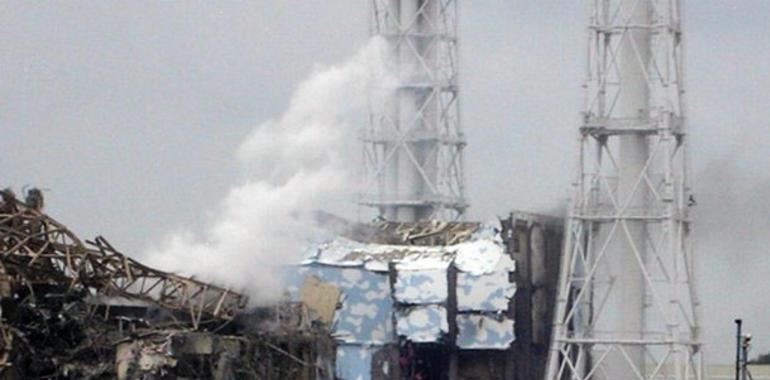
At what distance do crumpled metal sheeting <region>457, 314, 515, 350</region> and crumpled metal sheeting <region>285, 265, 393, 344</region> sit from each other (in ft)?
8.04

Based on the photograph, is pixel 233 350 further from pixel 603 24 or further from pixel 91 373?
pixel 603 24

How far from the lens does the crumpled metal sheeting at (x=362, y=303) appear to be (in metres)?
78.2

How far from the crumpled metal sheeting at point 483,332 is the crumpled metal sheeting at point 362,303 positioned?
2451mm

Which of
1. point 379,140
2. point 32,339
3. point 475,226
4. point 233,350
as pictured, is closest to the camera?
A: point 32,339

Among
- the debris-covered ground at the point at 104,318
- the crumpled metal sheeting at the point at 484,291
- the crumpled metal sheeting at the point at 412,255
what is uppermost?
the crumpled metal sheeting at the point at 412,255

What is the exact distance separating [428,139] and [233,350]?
35858mm

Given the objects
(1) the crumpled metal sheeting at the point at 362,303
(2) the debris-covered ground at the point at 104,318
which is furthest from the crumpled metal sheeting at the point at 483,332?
(2) the debris-covered ground at the point at 104,318

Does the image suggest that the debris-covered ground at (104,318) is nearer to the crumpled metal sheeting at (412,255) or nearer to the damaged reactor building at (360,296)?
the damaged reactor building at (360,296)

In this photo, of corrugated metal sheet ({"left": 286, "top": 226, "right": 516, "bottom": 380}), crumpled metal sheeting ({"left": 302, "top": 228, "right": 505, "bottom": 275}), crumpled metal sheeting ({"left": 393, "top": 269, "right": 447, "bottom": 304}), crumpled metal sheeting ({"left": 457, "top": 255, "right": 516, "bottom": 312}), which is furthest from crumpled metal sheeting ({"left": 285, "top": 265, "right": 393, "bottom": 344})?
crumpled metal sheeting ({"left": 457, "top": 255, "right": 516, "bottom": 312})

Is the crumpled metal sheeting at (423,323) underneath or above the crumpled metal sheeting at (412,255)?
underneath

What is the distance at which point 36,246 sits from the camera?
58500mm

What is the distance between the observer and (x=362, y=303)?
78.8m

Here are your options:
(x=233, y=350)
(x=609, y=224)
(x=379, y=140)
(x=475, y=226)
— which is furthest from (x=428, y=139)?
(x=233, y=350)

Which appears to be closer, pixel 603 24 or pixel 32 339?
pixel 32 339
